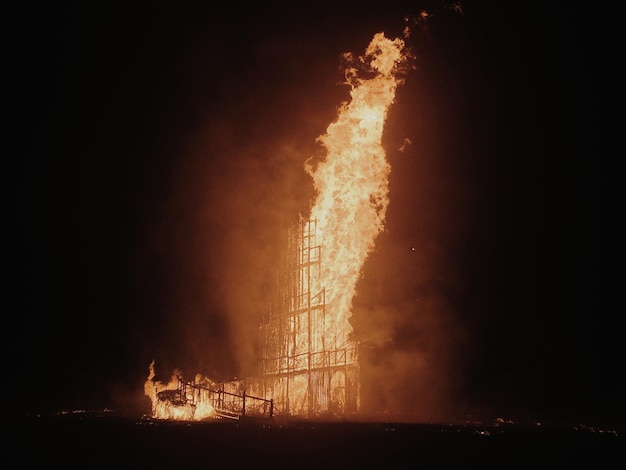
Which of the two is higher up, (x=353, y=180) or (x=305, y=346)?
(x=353, y=180)

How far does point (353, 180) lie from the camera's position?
27953 mm

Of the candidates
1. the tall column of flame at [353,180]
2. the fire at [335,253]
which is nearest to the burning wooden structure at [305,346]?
→ the fire at [335,253]

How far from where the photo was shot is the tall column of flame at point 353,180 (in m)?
26.7

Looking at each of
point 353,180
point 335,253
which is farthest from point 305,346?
point 353,180

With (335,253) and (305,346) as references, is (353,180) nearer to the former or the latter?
(335,253)

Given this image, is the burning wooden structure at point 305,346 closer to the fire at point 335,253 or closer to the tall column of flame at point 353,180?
the fire at point 335,253

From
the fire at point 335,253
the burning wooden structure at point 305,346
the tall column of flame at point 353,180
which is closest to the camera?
the tall column of flame at point 353,180

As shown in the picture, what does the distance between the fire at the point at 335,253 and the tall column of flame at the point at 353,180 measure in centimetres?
4

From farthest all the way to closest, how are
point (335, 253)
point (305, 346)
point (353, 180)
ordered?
1. point (305, 346)
2. point (335, 253)
3. point (353, 180)

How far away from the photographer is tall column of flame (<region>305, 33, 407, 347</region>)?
87.6 feet


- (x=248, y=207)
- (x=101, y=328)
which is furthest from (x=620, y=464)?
(x=101, y=328)

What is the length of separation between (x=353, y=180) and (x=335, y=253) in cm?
364

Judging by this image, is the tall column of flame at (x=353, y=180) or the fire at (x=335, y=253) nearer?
the tall column of flame at (x=353, y=180)

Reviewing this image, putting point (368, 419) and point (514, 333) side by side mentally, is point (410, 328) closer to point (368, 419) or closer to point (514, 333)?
point (514, 333)
